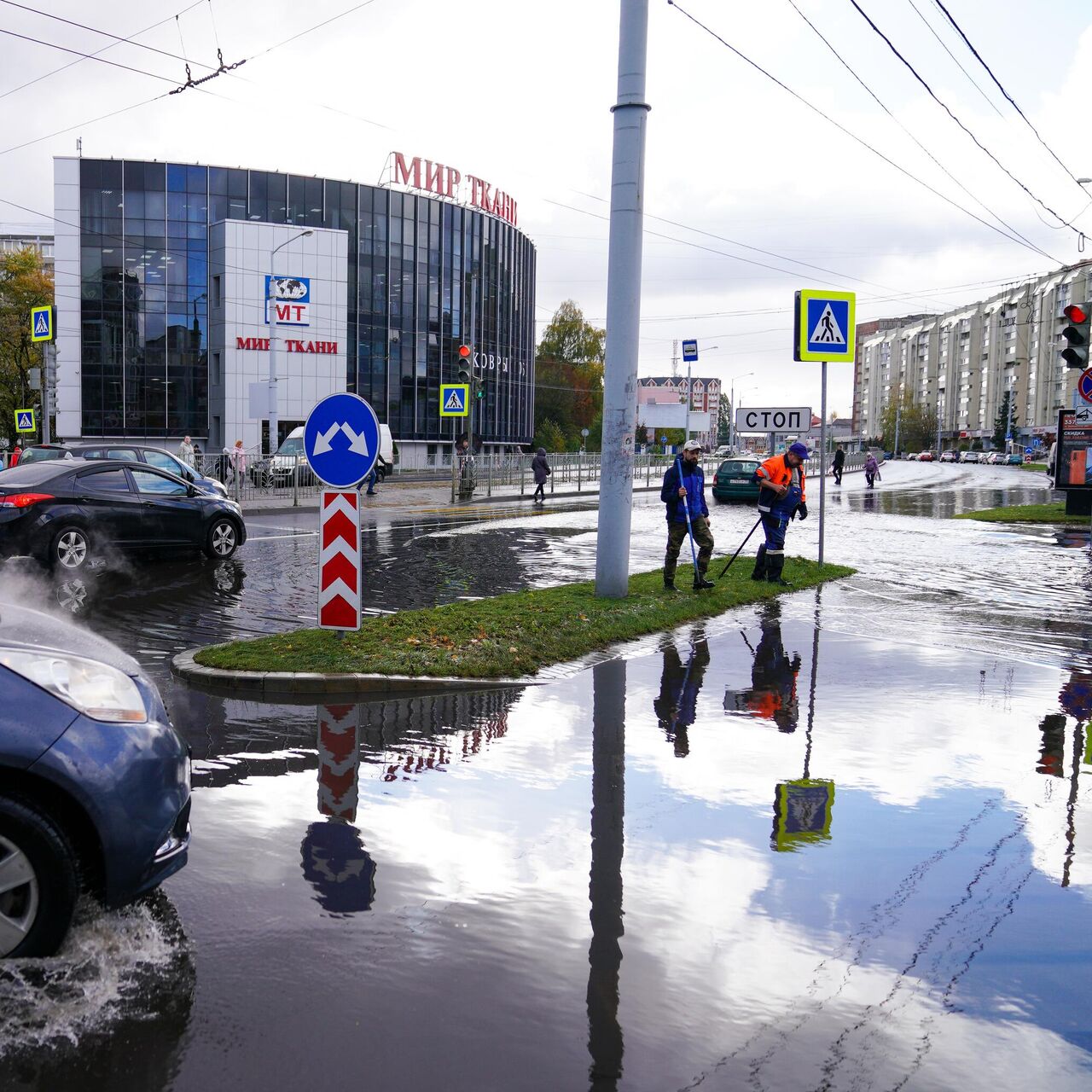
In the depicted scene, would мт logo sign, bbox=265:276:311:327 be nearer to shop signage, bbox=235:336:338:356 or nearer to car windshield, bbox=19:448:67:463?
shop signage, bbox=235:336:338:356

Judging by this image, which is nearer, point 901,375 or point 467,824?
point 467,824

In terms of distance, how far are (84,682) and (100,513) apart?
1130cm

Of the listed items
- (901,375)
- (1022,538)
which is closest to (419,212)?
(1022,538)

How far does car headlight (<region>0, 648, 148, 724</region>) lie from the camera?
3.67 meters

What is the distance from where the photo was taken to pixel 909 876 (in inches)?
187

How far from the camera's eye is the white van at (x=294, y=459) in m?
32.8

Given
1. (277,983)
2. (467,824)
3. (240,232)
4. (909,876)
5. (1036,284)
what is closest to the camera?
(277,983)

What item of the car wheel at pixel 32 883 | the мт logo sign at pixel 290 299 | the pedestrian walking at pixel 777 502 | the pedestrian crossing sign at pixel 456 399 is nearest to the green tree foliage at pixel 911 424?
the мт logo sign at pixel 290 299

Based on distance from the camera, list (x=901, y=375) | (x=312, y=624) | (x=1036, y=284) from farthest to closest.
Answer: (x=901, y=375) → (x=1036, y=284) → (x=312, y=624)

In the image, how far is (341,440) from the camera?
8781 mm

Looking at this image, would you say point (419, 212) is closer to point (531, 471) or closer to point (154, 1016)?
point (531, 471)

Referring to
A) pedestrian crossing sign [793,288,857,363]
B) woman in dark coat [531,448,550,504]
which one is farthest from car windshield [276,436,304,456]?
pedestrian crossing sign [793,288,857,363]

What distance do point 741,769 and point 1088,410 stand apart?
2827cm

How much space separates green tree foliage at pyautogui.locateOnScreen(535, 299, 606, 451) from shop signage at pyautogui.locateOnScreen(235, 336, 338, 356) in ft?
148
